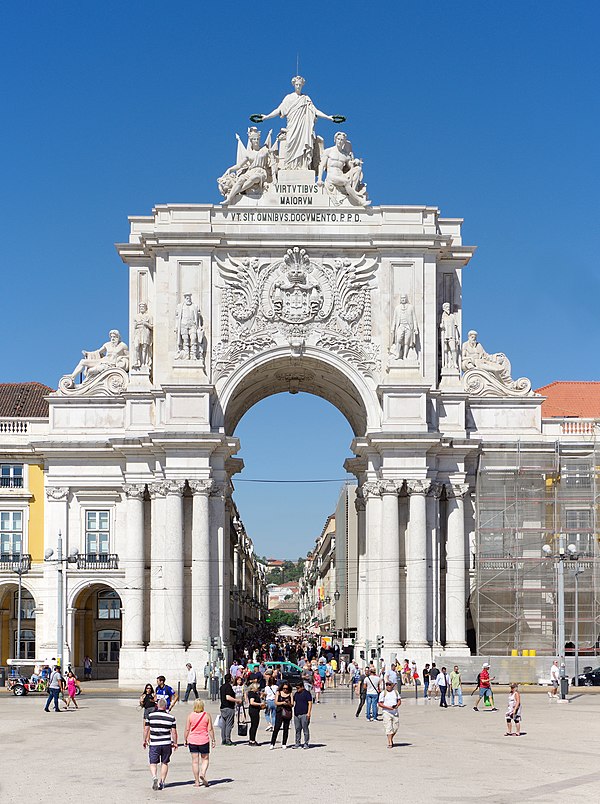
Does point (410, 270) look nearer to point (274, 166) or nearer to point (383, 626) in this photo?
point (274, 166)

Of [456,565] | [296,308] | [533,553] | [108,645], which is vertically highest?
[296,308]

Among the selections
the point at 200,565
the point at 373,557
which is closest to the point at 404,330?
the point at 373,557

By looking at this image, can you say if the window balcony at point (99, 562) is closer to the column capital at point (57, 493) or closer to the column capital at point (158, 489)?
the column capital at point (57, 493)

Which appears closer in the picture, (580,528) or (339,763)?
(339,763)

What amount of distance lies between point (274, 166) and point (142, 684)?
26341 mm

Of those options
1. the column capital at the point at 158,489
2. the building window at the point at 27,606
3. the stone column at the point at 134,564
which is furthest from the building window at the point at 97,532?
the building window at the point at 27,606

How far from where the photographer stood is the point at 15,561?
74.6 m

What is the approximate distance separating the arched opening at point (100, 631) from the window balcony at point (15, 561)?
3.98 m

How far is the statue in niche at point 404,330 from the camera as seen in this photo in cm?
7162

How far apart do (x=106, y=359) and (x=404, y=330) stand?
1529 centimetres

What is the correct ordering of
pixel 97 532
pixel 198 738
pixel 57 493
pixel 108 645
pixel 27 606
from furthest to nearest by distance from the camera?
pixel 108 645, pixel 27 606, pixel 97 532, pixel 57 493, pixel 198 738

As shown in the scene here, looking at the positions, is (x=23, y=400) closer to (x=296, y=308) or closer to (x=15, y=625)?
(x=15, y=625)

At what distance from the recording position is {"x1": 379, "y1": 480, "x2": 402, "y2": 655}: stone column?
230 feet

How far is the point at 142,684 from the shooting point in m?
69.6
